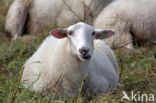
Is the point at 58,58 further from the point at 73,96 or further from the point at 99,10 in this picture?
the point at 99,10

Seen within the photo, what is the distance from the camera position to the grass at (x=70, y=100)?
255 inches

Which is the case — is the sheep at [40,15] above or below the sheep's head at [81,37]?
above

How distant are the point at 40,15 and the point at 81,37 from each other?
17.1ft

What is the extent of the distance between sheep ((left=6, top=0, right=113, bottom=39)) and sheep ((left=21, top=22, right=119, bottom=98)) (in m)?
3.91

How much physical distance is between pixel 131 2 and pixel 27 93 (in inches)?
189

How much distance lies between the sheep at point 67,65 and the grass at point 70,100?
0.24 m

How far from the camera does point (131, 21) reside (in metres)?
10.8

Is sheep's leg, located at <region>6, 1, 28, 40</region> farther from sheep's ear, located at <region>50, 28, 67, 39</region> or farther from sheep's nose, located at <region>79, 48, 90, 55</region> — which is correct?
sheep's nose, located at <region>79, 48, 90, 55</region>

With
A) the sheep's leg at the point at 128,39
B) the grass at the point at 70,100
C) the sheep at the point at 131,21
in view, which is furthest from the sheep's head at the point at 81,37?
the sheep at the point at 131,21

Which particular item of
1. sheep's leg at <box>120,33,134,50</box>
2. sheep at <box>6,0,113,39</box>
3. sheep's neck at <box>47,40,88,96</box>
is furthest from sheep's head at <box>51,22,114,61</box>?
sheep at <box>6,0,113,39</box>

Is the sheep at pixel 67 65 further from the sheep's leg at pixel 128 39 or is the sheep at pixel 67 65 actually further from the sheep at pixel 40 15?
the sheep at pixel 40 15

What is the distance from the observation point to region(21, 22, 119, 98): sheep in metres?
6.89

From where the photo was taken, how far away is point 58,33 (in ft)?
23.3

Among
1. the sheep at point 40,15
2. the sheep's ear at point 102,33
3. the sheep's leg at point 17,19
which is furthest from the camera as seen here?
the sheep's leg at point 17,19
